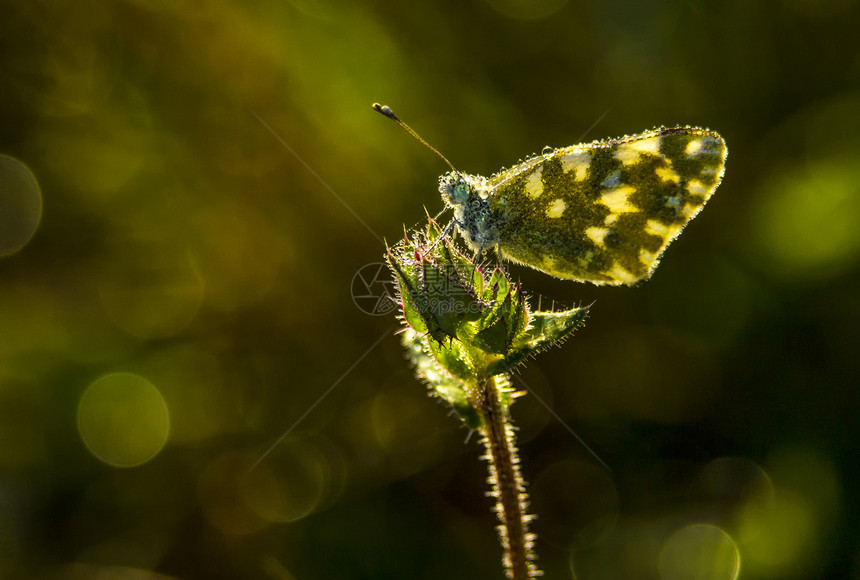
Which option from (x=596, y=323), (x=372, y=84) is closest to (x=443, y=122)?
(x=372, y=84)

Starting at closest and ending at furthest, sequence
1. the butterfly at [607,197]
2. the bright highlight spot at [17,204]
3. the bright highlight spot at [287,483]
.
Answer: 1. the butterfly at [607,197]
2. the bright highlight spot at [287,483]
3. the bright highlight spot at [17,204]

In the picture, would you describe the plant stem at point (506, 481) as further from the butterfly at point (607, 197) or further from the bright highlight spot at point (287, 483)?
the bright highlight spot at point (287, 483)

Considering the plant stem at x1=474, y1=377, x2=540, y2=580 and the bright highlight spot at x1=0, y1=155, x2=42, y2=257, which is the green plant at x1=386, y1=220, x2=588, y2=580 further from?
the bright highlight spot at x1=0, y1=155, x2=42, y2=257

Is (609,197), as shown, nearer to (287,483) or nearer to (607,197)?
(607,197)

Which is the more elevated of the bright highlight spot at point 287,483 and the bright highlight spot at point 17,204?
the bright highlight spot at point 17,204

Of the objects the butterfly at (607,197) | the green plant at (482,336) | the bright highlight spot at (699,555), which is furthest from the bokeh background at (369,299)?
the green plant at (482,336)
